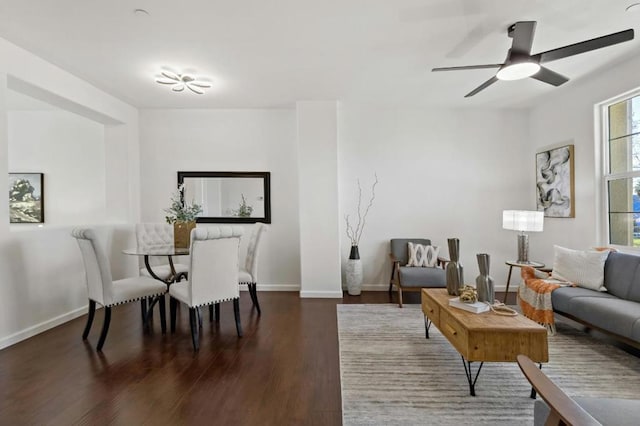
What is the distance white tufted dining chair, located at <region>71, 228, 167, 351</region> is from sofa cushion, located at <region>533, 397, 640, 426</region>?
3.12m

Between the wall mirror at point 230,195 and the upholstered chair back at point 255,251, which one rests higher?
the wall mirror at point 230,195

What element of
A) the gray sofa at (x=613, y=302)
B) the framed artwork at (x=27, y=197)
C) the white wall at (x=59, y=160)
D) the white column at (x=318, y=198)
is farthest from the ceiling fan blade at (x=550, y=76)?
the framed artwork at (x=27, y=197)

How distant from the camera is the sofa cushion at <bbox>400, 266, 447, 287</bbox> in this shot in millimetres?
3932

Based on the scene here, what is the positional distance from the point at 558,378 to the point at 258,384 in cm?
217

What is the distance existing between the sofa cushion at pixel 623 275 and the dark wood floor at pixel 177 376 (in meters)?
2.68

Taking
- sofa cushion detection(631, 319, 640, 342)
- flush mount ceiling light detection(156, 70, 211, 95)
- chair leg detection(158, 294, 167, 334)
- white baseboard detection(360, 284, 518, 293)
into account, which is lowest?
white baseboard detection(360, 284, 518, 293)

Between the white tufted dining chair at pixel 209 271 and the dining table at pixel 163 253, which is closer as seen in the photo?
the white tufted dining chair at pixel 209 271

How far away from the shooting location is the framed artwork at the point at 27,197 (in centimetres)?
488

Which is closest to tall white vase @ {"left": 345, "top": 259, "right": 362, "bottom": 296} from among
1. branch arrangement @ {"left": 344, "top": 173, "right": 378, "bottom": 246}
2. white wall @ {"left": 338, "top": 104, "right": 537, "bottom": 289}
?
white wall @ {"left": 338, "top": 104, "right": 537, "bottom": 289}

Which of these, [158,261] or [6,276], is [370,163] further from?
[6,276]

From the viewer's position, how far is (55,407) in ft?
6.61

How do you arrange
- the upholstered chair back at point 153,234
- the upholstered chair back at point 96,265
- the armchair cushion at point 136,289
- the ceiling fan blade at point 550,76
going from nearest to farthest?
the ceiling fan blade at point 550,76
the upholstered chair back at point 96,265
the armchair cushion at point 136,289
the upholstered chair back at point 153,234

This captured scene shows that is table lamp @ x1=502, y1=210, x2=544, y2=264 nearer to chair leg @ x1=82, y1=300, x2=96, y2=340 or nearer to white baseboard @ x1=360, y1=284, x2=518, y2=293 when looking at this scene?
white baseboard @ x1=360, y1=284, x2=518, y2=293

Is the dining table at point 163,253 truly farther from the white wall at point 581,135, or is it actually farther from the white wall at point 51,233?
the white wall at point 581,135
